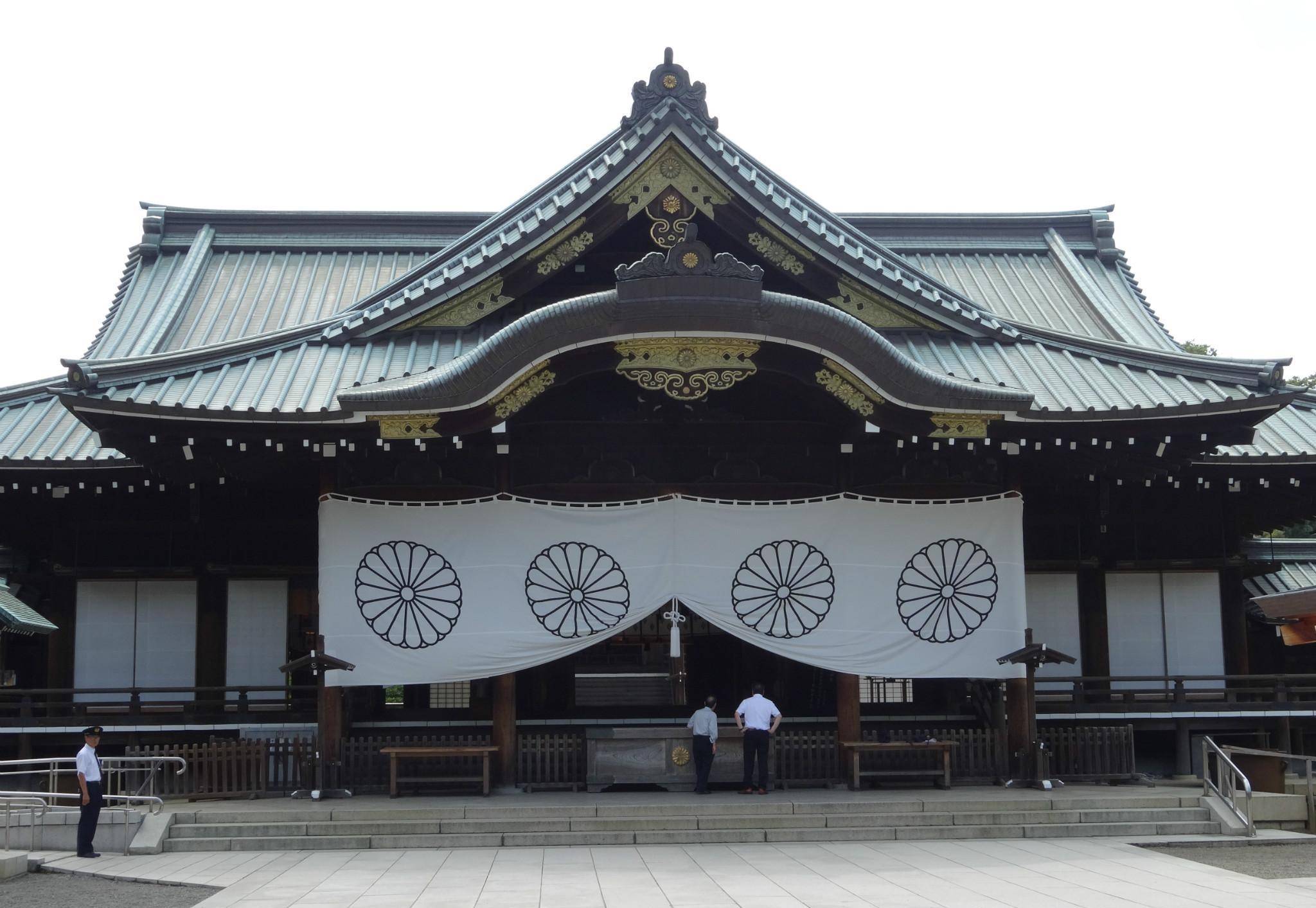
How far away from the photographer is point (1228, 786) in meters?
14.3

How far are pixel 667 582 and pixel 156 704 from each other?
652 centimetres

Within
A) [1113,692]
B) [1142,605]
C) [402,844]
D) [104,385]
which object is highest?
[104,385]

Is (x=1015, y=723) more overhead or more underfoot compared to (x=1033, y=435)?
more underfoot

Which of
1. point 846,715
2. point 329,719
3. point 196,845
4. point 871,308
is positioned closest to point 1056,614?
point 846,715

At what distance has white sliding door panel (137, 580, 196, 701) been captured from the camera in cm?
1669

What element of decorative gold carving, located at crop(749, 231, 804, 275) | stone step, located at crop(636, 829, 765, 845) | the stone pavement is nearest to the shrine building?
decorative gold carving, located at crop(749, 231, 804, 275)

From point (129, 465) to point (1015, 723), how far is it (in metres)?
11.0

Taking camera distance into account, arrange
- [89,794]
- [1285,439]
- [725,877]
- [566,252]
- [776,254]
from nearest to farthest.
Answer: [725,877] < [89,794] < [566,252] < [776,254] < [1285,439]

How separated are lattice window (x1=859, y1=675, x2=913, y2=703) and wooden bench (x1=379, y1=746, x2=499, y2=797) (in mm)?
5799

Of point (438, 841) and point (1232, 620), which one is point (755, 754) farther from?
point (1232, 620)

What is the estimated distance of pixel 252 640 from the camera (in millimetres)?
16781

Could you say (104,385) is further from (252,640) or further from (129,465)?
(252,640)

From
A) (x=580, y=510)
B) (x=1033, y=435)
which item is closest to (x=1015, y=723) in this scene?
(x=1033, y=435)

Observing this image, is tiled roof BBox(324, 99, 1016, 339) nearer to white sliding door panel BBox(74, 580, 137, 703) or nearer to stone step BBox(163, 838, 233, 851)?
white sliding door panel BBox(74, 580, 137, 703)
